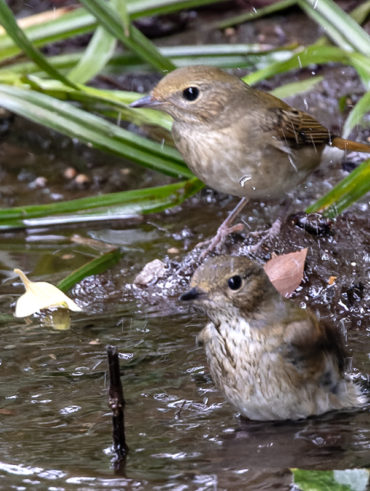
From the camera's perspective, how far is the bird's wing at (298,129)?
5105 millimetres

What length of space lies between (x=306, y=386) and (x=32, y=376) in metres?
1.14

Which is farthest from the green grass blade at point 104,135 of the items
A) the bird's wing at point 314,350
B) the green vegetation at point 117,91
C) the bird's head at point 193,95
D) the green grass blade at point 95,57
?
the bird's wing at point 314,350

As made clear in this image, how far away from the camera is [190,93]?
4879mm

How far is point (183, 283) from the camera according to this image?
500cm

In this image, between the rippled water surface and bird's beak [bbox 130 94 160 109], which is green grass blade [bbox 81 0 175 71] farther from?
the rippled water surface

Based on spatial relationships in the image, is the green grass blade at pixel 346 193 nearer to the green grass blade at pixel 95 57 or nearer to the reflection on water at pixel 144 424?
the reflection on water at pixel 144 424

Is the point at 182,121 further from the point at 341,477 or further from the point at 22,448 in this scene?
the point at 341,477

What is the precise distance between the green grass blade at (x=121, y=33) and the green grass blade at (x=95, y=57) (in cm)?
47

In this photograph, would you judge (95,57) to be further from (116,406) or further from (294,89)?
(116,406)

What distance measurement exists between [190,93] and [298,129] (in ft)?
2.15

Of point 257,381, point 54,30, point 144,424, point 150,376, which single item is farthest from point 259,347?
point 54,30

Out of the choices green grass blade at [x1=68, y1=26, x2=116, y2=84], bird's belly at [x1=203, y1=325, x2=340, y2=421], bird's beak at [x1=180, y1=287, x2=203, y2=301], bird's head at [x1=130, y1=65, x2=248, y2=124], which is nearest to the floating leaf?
bird's head at [x1=130, y1=65, x2=248, y2=124]

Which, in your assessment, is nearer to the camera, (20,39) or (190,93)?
(190,93)

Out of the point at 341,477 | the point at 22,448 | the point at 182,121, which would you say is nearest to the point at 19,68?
the point at 182,121
